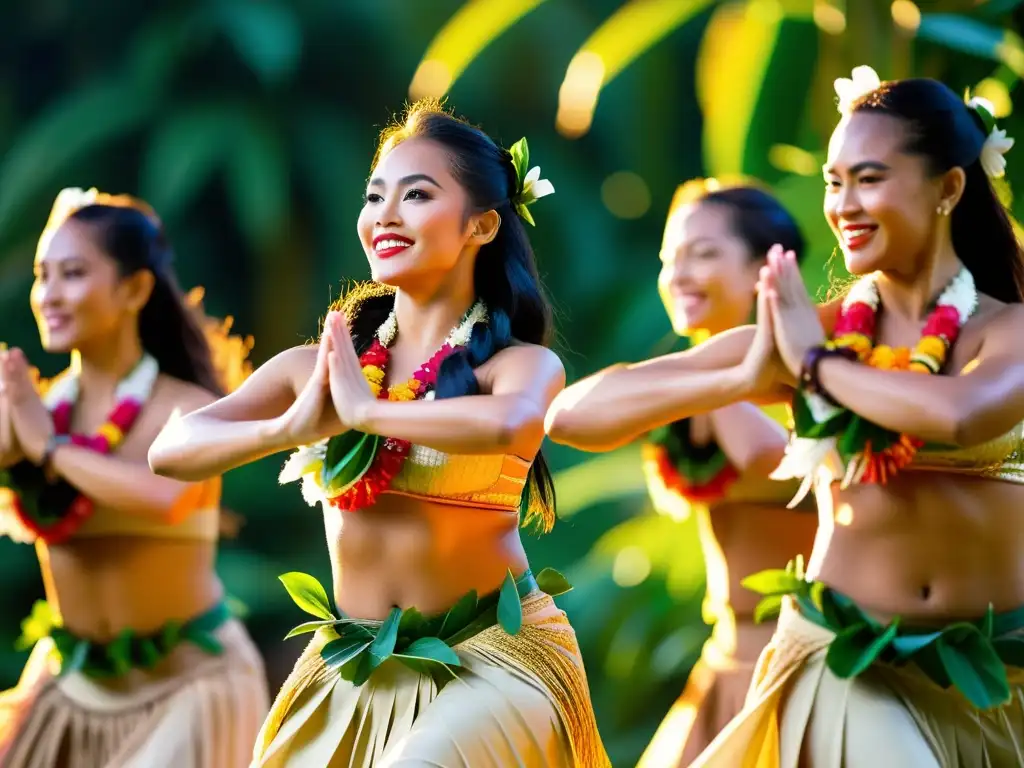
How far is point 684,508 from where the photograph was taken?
4016 mm

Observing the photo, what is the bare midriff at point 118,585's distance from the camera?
381 cm

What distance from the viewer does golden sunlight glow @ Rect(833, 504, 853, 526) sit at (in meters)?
2.67

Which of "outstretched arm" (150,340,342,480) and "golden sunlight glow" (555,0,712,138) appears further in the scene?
"golden sunlight glow" (555,0,712,138)

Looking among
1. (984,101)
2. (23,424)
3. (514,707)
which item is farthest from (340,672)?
(984,101)

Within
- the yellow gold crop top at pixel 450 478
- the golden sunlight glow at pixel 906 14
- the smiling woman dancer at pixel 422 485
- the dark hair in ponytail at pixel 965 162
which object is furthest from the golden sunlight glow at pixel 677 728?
the golden sunlight glow at pixel 906 14

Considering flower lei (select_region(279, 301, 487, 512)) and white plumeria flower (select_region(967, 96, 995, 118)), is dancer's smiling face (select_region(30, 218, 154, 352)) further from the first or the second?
white plumeria flower (select_region(967, 96, 995, 118))

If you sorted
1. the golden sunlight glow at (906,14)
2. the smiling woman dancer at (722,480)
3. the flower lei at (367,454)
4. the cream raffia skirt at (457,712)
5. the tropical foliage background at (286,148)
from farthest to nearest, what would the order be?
the tropical foliage background at (286,148)
the golden sunlight glow at (906,14)
the smiling woman dancer at (722,480)
the flower lei at (367,454)
the cream raffia skirt at (457,712)

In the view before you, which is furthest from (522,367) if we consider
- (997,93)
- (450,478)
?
(997,93)

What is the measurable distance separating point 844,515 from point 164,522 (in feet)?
5.52

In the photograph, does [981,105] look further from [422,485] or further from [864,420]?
[422,485]

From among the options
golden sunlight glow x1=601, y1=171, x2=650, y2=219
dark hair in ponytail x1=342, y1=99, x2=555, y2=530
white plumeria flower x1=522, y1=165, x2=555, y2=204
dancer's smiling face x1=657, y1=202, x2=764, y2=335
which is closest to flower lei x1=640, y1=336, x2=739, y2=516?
dancer's smiling face x1=657, y1=202, x2=764, y2=335

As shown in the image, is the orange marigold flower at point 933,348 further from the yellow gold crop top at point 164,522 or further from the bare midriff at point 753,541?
the yellow gold crop top at point 164,522

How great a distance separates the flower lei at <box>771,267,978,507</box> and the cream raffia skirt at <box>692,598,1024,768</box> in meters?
0.26

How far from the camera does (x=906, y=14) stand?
5.64 meters
